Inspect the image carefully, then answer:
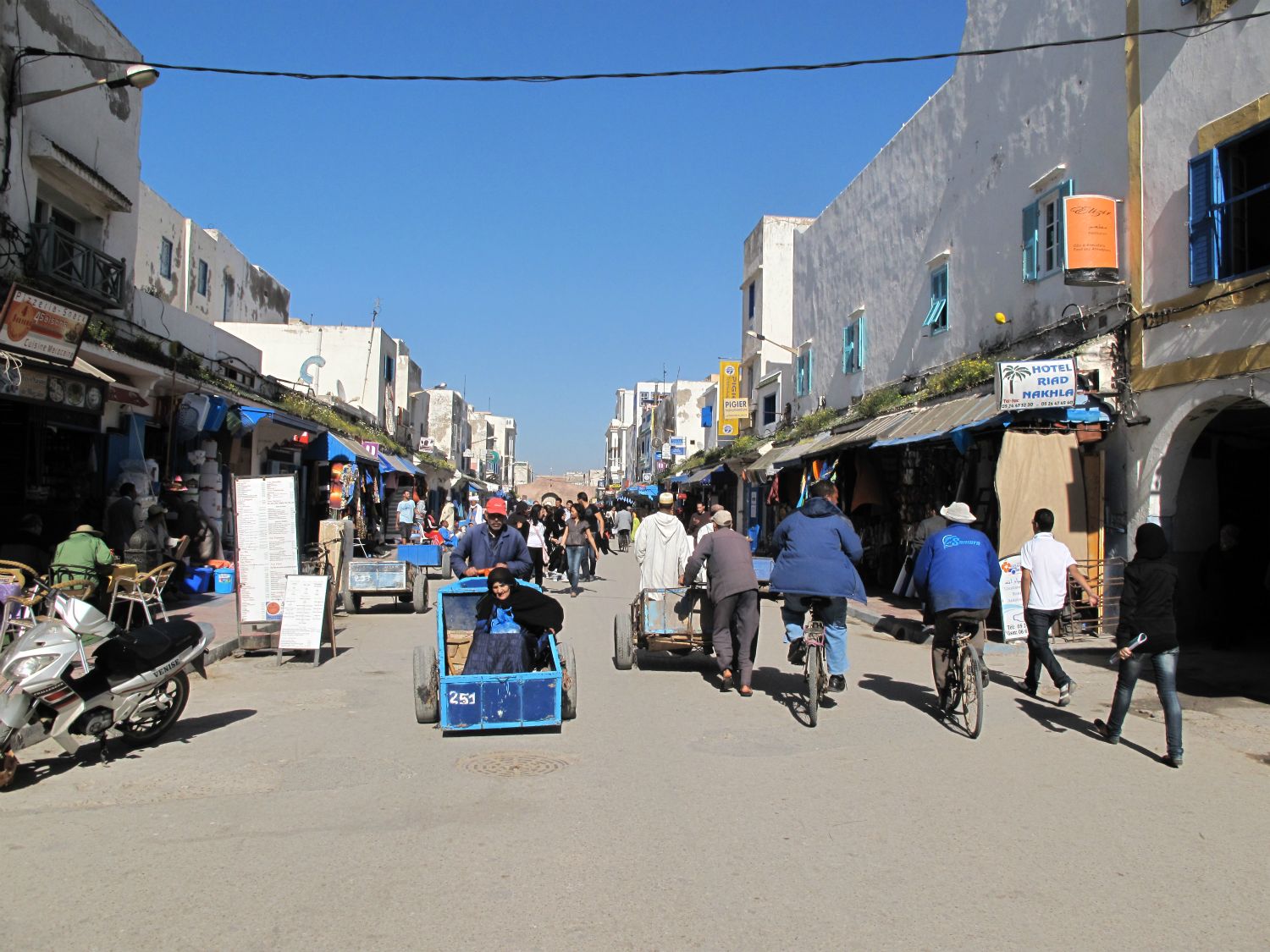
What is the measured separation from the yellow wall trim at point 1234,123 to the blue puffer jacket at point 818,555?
6458 millimetres

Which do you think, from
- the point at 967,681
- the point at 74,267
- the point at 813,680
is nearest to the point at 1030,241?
the point at 967,681

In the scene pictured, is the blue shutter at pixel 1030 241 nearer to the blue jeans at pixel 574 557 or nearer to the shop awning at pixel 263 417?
the blue jeans at pixel 574 557

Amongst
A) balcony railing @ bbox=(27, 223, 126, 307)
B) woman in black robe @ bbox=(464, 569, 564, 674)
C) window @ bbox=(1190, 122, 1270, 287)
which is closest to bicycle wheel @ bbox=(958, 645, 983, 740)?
woman in black robe @ bbox=(464, 569, 564, 674)

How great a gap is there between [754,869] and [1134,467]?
9712mm

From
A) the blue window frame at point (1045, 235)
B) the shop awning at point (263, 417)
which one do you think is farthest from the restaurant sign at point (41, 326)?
the blue window frame at point (1045, 235)

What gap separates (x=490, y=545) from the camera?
31.5ft


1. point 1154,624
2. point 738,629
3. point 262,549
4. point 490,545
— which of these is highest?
point 490,545

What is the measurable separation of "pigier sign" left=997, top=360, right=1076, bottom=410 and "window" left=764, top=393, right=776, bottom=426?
67.8 ft

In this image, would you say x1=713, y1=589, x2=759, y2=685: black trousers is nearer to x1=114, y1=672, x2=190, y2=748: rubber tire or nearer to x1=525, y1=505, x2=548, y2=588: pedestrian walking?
x1=114, y1=672, x2=190, y2=748: rubber tire

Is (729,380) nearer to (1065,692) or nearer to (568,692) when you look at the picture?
(1065,692)

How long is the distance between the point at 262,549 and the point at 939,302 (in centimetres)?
1370

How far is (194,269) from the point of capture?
2975 cm

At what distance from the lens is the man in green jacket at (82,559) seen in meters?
10.0

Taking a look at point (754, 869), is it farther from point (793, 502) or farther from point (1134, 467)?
point (793, 502)
